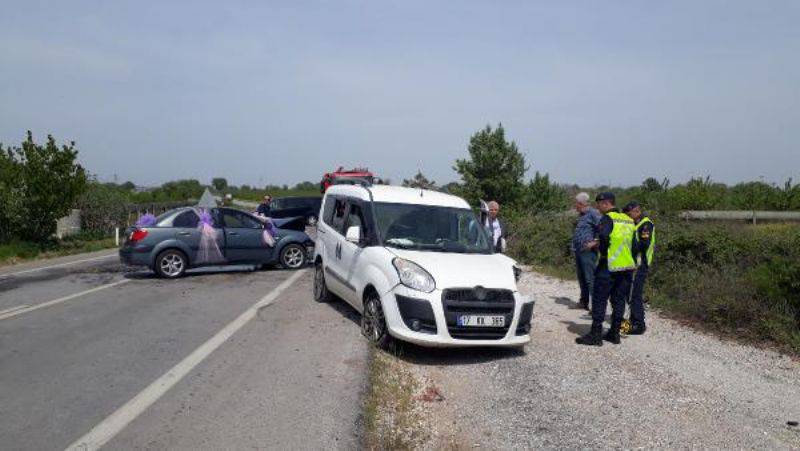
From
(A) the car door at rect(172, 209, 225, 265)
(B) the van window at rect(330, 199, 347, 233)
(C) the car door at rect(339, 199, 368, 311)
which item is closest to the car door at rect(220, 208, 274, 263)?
(A) the car door at rect(172, 209, 225, 265)

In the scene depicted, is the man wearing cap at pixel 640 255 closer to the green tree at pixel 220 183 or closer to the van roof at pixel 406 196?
the van roof at pixel 406 196

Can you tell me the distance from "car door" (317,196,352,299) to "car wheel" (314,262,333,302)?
35 centimetres

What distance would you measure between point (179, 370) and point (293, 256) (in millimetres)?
8691

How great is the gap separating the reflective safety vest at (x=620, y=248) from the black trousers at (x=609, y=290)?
0.08 m

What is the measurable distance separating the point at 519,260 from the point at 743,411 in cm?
1124

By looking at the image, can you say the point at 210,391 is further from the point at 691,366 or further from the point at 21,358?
the point at 691,366

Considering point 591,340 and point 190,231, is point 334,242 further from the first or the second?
point 190,231

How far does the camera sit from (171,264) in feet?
44.7

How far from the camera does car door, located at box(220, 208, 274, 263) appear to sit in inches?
559

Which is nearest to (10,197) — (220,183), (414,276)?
(414,276)

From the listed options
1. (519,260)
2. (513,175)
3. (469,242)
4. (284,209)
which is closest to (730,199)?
(513,175)

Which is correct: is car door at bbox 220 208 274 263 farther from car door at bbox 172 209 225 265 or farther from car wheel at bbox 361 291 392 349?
car wheel at bbox 361 291 392 349

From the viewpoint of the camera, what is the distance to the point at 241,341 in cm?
788

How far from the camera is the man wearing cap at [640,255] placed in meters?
8.01
